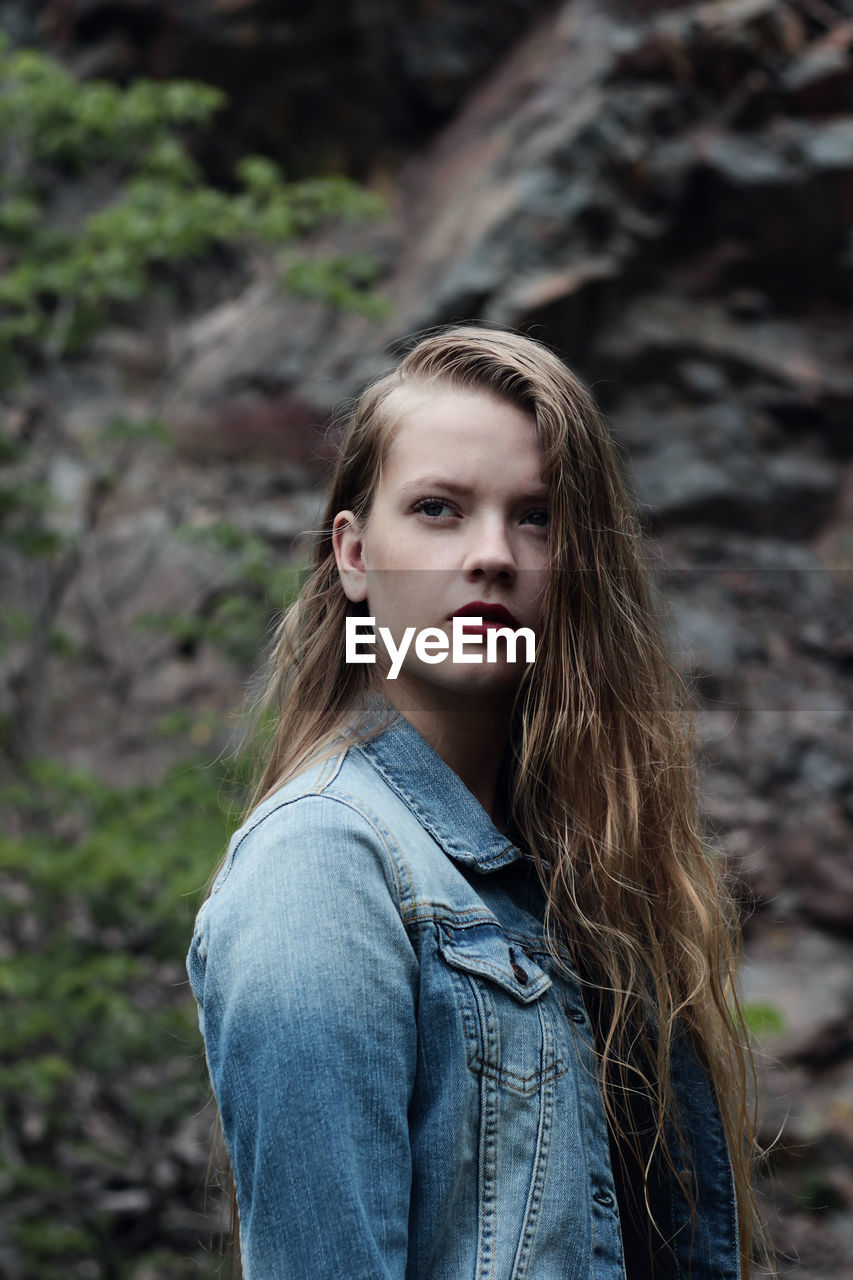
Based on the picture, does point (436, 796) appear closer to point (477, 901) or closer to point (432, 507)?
point (477, 901)

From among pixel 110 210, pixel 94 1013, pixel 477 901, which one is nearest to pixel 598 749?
pixel 477 901

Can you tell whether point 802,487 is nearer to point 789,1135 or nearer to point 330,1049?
point 789,1135

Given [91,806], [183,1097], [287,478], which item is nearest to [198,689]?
[287,478]

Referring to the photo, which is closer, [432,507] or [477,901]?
[477,901]

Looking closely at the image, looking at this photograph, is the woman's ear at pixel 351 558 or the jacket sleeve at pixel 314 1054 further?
Answer: the woman's ear at pixel 351 558

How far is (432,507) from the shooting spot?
1.32 metres

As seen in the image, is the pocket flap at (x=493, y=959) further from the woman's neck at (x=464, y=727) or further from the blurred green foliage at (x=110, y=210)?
the blurred green foliage at (x=110, y=210)

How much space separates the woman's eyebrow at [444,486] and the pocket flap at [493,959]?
1.56ft

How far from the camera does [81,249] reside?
209 inches

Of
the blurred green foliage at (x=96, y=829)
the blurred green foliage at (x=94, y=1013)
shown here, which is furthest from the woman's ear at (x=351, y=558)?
the blurred green foliage at (x=94, y=1013)

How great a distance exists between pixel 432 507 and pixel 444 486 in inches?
1.1

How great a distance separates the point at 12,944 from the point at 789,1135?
3.65 m

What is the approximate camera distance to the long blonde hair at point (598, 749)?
1.35 metres

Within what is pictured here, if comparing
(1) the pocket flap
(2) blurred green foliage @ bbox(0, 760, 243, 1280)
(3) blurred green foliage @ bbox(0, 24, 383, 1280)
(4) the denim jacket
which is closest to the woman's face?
(4) the denim jacket
